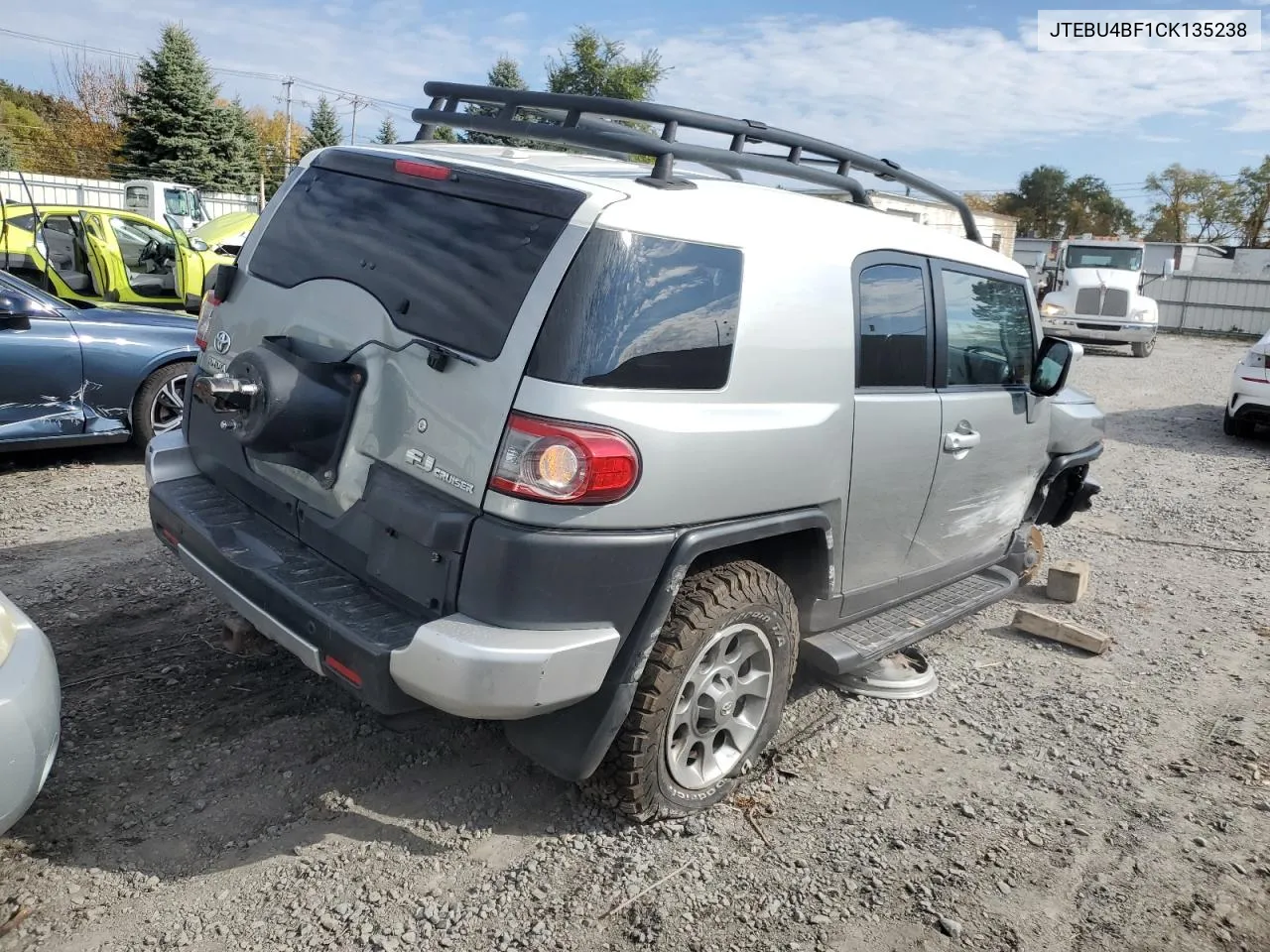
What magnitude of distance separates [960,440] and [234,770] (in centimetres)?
295

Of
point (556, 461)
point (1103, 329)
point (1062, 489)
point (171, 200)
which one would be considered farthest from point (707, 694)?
point (171, 200)

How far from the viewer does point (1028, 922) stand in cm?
285

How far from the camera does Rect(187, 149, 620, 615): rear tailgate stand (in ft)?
8.55

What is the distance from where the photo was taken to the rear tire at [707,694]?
2.87m

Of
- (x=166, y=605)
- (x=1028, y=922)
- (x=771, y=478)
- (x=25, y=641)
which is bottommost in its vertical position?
(x=1028, y=922)

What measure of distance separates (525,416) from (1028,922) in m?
2.12

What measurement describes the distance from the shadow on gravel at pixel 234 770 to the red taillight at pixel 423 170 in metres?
1.69

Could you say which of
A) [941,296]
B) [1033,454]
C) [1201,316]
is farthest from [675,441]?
[1201,316]

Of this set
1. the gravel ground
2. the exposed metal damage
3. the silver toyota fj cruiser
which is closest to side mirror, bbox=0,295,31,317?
the exposed metal damage

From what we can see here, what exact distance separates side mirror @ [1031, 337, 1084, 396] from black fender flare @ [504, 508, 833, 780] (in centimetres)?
235

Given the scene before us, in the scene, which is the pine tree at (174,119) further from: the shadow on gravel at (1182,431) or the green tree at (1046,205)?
the green tree at (1046,205)

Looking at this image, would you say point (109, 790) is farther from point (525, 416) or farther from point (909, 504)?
point (909, 504)

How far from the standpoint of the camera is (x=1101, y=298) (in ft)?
70.2

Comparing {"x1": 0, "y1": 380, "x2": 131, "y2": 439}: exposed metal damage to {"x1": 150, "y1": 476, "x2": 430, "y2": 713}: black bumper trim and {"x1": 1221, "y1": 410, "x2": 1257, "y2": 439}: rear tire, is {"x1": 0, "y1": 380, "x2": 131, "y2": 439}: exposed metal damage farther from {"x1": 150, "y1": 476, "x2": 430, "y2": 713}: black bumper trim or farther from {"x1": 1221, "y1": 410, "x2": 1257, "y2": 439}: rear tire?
{"x1": 1221, "y1": 410, "x2": 1257, "y2": 439}: rear tire
